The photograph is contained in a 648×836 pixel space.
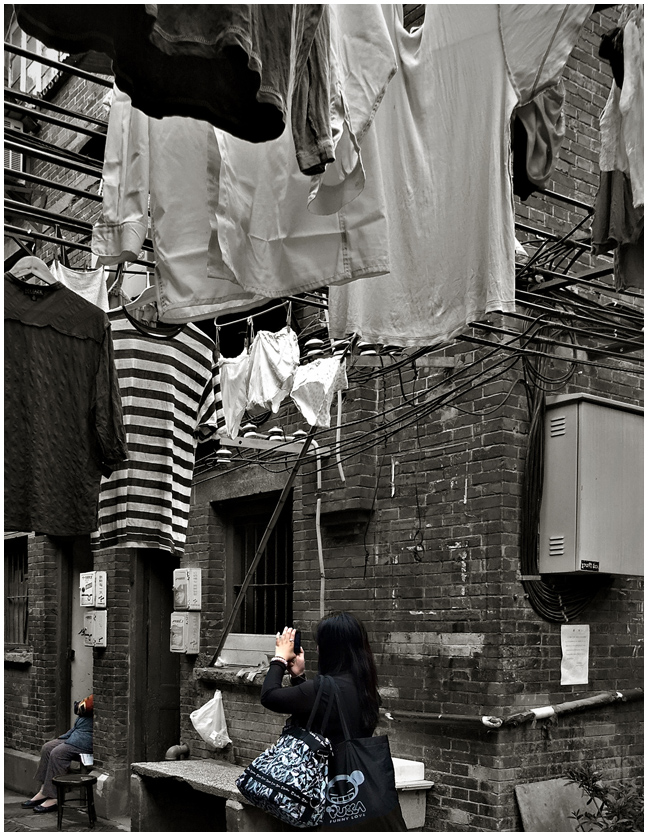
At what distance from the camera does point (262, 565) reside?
34.8 ft

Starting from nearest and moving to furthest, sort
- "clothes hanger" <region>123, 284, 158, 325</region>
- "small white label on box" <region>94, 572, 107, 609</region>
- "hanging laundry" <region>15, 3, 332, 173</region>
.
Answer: "hanging laundry" <region>15, 3, 332, 173</region>, "clothes hanger" <region>123, 284, 158, 325</region>, "small white label on box" <region>94, 572, 107, 609</region>

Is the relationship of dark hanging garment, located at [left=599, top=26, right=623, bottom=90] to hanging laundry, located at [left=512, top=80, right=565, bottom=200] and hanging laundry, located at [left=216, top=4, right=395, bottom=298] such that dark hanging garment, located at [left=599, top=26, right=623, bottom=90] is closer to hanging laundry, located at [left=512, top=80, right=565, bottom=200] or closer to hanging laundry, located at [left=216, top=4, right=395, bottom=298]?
hanging laundry, located at [left=512, top=80, right=565, bottom=200]

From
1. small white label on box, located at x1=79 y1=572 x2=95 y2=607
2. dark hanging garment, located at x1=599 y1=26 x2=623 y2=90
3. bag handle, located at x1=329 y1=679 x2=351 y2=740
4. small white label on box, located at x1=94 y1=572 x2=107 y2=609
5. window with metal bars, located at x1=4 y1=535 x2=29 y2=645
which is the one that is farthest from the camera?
window with metal bars, located at x1=4 y1=535 x2=29 y2=645

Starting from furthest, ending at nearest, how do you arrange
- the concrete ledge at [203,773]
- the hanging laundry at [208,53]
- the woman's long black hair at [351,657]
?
the concrete ledge at [203,773] → the woman's long black hair at [351,657] → the hanging laundry at [208,53]

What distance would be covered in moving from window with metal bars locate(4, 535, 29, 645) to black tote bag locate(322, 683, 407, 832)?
10517 millimetres

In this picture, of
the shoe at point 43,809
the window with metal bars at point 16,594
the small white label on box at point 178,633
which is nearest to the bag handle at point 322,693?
the small white label on box at point 178,633

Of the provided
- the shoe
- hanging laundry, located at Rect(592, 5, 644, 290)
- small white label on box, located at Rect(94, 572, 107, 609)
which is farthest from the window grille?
hanging laundry, located at Rect(592, 5, 644, 290)

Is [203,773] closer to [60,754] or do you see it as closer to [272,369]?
[60,754]

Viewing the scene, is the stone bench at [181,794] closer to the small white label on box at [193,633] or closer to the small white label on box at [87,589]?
the small white label on box at [193,633]

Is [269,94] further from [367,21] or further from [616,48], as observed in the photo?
[616,48]

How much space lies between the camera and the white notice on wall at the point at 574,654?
7.96m

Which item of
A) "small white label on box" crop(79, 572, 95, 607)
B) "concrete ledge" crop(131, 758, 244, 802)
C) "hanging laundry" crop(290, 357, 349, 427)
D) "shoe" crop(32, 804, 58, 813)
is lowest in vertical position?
"shoe" crop(32, 804, 58, 813)

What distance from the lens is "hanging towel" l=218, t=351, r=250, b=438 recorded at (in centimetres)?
811

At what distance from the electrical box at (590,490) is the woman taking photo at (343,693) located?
3.07 meters
